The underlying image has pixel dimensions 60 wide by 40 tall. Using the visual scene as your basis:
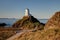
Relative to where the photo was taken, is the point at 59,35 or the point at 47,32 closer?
the point at 59,35

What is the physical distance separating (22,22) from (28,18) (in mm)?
2302

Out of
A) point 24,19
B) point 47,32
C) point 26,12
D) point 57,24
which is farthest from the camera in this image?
point 24,19

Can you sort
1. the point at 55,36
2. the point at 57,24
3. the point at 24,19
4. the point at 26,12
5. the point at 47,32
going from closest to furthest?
the point at 55,36 → the point at 47,32 → the point at 57,24 → the point at 26,12 → the point at 24,19

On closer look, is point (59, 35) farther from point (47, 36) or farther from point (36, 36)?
point (36, 36)

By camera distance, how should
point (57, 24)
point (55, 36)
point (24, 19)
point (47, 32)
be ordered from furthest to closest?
point (24, 19) → point (57, 24) → point (47, 32) → point (55, 36)

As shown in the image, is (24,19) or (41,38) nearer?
(41,38)

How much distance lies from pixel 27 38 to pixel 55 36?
2.49 metres

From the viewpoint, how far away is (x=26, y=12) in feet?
187

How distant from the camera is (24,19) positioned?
61.1 m

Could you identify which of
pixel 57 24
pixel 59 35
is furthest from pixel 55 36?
pixel 57 24

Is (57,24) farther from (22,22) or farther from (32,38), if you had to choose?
(22,22)

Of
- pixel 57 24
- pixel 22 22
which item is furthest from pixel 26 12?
pixel 57 24

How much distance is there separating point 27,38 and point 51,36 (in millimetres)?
2174

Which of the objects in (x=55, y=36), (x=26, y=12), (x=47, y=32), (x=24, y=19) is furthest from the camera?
(x=24, y=19)
